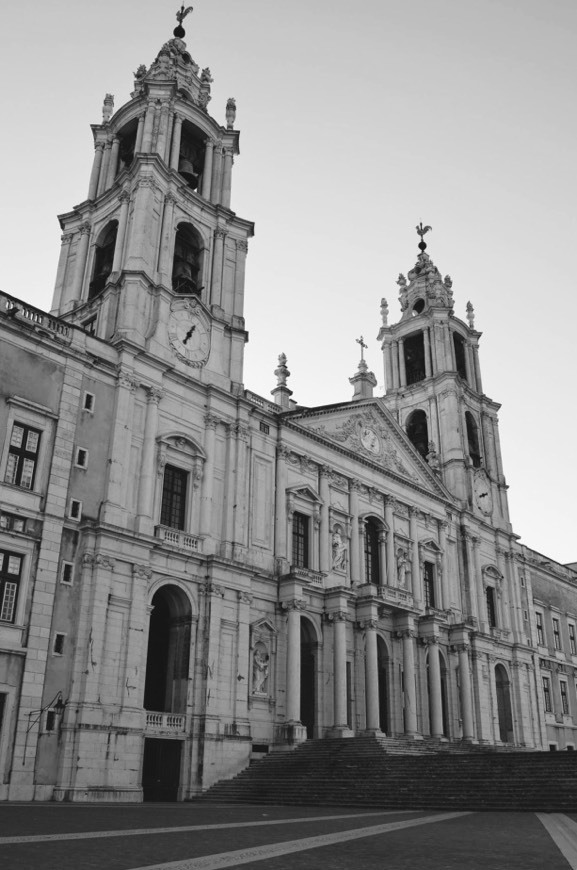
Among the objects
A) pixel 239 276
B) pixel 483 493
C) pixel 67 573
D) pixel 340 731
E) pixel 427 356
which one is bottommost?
pixel 340 731

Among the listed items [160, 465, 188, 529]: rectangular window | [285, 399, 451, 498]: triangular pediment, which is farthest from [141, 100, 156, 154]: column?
[160, 465, 188, 529]: rectangular window

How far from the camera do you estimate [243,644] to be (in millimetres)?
27969

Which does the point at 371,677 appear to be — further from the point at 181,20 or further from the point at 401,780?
the point at 181,20

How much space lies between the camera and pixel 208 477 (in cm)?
2931

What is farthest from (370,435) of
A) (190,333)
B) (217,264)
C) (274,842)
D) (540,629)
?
(274,842)

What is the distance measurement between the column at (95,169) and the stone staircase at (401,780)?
988 inches

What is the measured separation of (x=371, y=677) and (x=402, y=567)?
7.56 metres

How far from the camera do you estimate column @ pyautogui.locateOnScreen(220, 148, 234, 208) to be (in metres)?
36.1

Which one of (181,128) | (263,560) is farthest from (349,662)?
(181,128)

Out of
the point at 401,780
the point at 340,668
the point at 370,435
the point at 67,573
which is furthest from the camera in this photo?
the point at 370,435

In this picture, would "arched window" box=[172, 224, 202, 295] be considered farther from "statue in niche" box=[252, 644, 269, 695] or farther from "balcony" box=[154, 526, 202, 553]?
"statue in niche" box=[252, 644, 269, 695]

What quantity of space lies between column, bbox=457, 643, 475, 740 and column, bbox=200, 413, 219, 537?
Answer: 1661 cm

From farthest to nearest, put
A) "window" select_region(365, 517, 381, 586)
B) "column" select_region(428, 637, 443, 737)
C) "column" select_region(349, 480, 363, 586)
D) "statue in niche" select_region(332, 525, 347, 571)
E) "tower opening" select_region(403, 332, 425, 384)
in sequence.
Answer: "tower opening" select_region(403, 332, 425, 384) → "window" select_region(365, 517, 381, 586) → "column" select_region(428, 637, 443, 737) → "column" select_region(349, 480, 363, 586) → "statue in niche" select_region(332, 525, 347, 571)

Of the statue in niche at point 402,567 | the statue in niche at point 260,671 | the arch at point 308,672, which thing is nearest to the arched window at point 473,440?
the statue in niche at point 402,567
